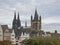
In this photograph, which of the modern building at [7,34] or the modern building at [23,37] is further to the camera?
the modern building at [7,34]

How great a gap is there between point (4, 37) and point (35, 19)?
34.9 meters

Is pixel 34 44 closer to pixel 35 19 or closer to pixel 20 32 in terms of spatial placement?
pixel 20 32

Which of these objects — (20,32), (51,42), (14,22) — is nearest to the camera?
(51,42)

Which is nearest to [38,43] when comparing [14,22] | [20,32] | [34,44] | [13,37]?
[34,44]

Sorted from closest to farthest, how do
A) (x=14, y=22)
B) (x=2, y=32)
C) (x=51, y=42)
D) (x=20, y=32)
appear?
(x=51, y=42)
(x=2, y=32)
(x=20, y=32)
(x=14, y=22)

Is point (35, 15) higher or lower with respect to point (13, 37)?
higher

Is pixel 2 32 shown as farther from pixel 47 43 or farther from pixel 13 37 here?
pixel 47 43

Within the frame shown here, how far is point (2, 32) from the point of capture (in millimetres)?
55281

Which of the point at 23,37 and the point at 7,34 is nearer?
the point at 7,34

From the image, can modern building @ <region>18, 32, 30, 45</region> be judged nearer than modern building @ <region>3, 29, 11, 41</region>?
Yes

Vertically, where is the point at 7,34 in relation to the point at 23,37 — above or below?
above

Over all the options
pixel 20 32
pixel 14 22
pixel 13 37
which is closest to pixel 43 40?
pixel 13 37

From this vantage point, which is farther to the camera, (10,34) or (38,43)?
(10,34)

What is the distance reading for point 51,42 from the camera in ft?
111
